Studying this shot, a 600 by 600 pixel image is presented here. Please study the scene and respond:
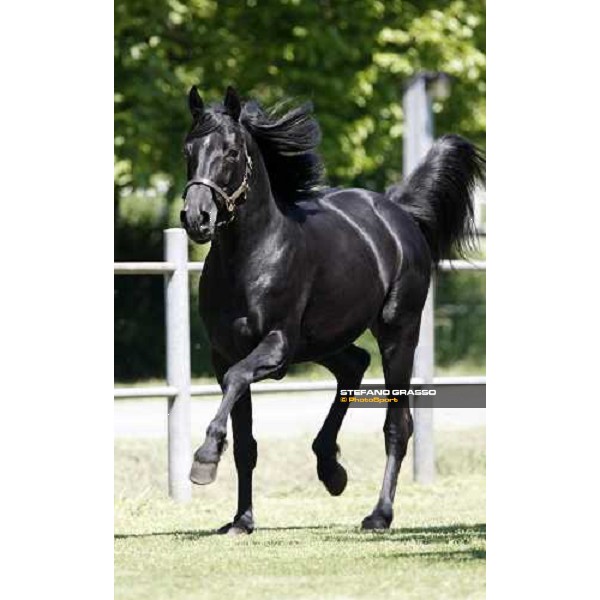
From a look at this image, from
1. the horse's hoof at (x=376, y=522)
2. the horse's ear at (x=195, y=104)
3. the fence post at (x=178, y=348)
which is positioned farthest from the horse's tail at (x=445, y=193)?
the horse's ear at (x=195, y=104)

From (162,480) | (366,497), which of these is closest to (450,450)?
(366,497)

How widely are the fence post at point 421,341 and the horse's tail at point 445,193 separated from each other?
1223 millimetres

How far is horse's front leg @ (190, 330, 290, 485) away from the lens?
6.62m

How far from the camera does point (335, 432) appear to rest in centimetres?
804

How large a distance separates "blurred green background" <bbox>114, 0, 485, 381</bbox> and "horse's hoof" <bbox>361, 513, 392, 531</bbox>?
21.3 feet

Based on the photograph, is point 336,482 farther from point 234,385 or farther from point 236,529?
point 234,385

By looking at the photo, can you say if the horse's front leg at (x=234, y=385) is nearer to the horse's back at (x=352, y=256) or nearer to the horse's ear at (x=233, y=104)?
the horse's back at (x=352, y=256)

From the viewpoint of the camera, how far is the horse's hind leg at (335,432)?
797cm

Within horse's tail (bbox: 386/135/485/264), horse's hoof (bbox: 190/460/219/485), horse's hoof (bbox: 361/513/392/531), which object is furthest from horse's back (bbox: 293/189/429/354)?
horse's hoof (bbox: 190/460/219/485)

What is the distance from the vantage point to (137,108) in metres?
15.1

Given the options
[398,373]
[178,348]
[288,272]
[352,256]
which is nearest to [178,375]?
[178,348]

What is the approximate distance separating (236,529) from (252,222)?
153cm

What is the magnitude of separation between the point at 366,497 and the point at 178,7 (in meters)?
7.58
